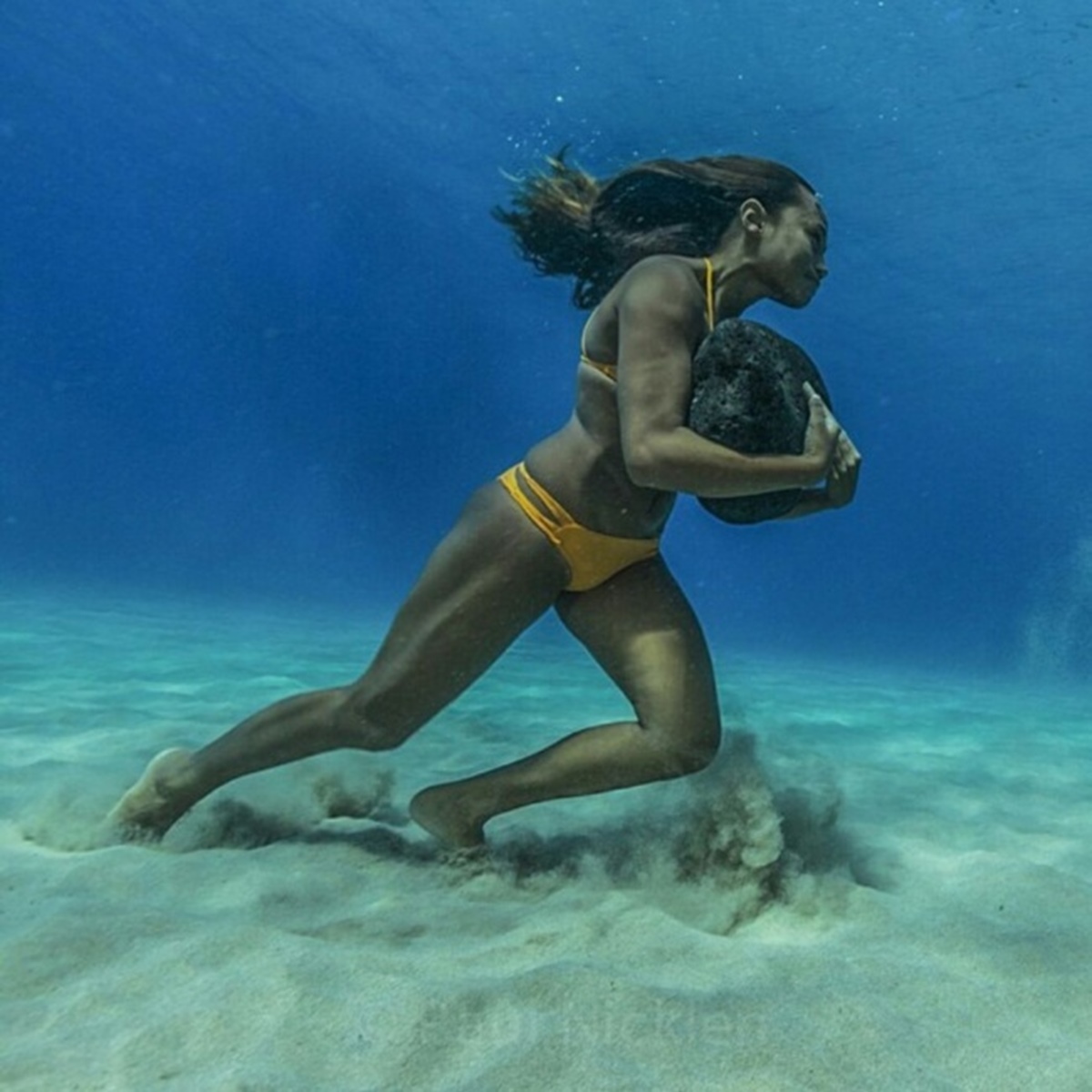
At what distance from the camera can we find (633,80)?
19.9 metres

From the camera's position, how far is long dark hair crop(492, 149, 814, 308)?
3.22 meters

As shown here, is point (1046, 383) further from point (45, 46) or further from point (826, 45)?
point (45, 46)

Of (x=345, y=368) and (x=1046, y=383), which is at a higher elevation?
(x=345, y=368)

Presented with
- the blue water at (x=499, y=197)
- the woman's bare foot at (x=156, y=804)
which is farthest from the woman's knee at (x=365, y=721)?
the blue water at (x=499, y=197)

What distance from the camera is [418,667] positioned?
3.13m

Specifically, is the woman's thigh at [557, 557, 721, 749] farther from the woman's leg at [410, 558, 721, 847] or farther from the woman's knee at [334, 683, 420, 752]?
the woman's knee at [334, 683, 420, 752]

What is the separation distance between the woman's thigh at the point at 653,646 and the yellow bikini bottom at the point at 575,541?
0.07m

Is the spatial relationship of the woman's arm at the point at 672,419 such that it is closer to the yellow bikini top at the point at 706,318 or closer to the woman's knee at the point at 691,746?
the yellow bikini top at the point at 706,318

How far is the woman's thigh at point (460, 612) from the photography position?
309 centimetres

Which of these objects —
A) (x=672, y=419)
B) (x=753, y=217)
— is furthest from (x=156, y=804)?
(x=753, y=217)

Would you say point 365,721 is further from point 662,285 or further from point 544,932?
point 662,285

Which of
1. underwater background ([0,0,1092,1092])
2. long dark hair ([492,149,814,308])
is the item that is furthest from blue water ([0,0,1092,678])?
long dark hair ([492,149,814,308])

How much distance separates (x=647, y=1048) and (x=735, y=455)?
1.54 meters

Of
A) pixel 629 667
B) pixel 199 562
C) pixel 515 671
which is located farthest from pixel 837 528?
pixel 629 667
